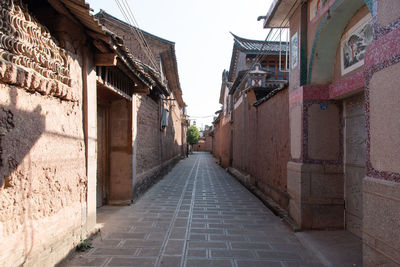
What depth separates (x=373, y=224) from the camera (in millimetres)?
2615

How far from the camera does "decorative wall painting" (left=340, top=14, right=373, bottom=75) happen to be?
3.60 m

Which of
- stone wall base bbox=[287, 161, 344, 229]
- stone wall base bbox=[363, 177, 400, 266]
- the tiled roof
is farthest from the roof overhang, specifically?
the tiled roof

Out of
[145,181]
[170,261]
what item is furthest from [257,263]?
[145,181]

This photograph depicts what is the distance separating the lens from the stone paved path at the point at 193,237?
3.32 metres

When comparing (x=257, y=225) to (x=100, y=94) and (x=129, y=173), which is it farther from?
(x=100, y=94)

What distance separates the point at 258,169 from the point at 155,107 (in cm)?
461

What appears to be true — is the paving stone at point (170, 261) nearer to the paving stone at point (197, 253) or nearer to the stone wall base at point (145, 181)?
the paving stone at point (197, 253)

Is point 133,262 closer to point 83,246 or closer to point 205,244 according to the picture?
point 83,246

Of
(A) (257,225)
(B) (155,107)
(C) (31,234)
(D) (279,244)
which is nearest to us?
(C) (31,234)

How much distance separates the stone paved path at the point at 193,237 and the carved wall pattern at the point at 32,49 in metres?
2.22

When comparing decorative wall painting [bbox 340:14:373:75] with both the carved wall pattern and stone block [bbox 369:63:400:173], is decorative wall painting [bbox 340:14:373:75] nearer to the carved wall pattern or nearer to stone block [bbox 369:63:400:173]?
stone block [bbox 369:63:400:173]

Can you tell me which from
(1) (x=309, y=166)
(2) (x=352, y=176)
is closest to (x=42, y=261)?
(1) (x=309, y=166)

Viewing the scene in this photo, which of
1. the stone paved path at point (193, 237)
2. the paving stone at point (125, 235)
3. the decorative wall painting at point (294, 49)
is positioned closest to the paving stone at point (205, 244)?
the stone paved path at point (193, 237)

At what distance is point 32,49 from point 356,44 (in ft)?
13.9
